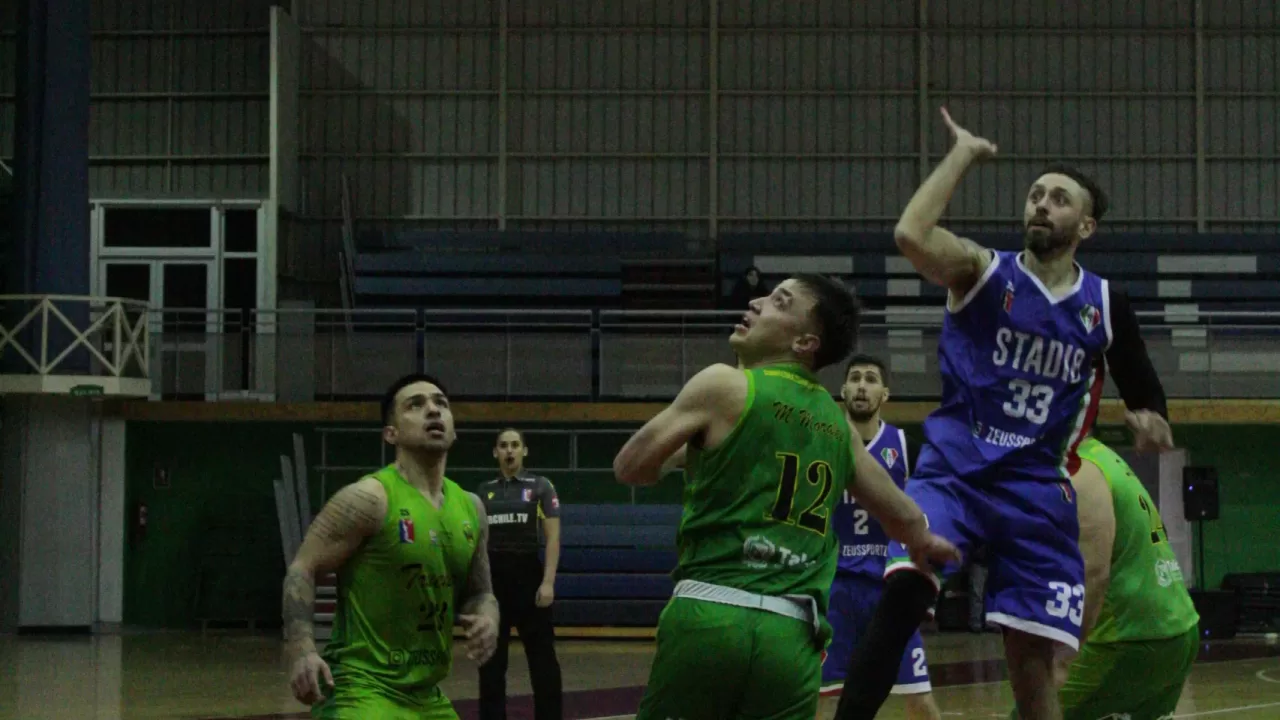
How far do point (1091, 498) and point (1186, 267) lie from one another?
778 inches

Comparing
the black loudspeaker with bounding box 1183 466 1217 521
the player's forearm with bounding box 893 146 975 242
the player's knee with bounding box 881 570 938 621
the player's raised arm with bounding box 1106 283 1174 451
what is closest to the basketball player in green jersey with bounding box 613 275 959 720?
the player's forearm with bounding box 893 146 975 242

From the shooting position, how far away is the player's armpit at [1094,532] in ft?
18.6

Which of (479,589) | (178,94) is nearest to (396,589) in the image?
(479,589)

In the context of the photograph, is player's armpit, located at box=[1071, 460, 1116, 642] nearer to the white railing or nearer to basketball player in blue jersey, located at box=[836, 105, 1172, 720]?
basketball player in blue jersey, located at box=[836, 105, 1172, 720]

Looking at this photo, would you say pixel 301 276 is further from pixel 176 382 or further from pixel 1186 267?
Answer: pixel 1186 267

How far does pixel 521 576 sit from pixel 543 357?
10681 mm

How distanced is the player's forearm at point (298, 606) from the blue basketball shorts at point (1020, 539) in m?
1.86

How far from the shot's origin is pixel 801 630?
449 cm

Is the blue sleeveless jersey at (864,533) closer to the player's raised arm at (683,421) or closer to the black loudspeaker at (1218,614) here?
the player's raised arm at (683,421)

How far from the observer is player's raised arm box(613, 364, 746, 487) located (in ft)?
14.4

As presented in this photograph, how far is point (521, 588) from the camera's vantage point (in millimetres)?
11117

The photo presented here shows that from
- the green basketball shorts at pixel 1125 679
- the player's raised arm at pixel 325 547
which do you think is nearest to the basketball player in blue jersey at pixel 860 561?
the green basketball shorts at pixel 1125 679

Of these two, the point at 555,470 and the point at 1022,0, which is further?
the point at 1022,0

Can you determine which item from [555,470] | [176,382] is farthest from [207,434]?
[555,470]
